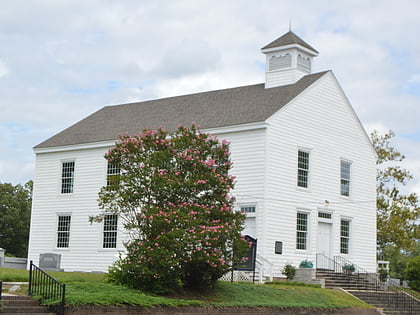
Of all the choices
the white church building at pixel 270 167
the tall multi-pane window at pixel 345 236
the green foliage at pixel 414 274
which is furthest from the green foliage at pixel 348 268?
the green foliage at pixel 414 274

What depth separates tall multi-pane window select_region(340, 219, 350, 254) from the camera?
31.6 m

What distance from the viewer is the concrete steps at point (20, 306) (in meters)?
15.1

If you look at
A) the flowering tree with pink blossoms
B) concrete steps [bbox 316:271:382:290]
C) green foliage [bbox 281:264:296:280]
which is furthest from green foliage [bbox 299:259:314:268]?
the flowering tree with pink blossoms

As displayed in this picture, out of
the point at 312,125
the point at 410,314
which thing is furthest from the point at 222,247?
the point at 312,125

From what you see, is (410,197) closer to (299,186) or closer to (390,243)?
(390,243)

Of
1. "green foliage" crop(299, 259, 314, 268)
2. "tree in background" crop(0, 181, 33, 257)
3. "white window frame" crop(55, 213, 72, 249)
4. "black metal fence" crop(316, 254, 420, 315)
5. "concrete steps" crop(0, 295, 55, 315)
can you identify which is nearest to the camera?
"concrete steps" crop(0, 295, 55, 315)

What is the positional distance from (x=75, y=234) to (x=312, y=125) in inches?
510

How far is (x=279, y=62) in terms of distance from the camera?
110ft

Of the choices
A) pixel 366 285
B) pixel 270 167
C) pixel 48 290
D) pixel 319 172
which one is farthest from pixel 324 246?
pixel 48 290

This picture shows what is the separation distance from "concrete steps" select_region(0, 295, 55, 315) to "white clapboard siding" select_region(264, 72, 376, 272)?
13376 millimetres

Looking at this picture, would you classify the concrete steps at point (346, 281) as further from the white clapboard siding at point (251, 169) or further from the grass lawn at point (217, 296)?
the white clapboard siding at point (251, 169)

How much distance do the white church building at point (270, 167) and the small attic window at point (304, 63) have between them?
50 mm

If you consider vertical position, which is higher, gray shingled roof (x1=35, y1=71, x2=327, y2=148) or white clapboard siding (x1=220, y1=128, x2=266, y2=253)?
gray shingled roof (x1=35, y1=71, x2=327, y2=148)

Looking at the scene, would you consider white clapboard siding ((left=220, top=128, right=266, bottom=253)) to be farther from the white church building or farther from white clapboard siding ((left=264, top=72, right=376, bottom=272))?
white clapboard siding ((left=264, top=72, right=376, bottom=272))
